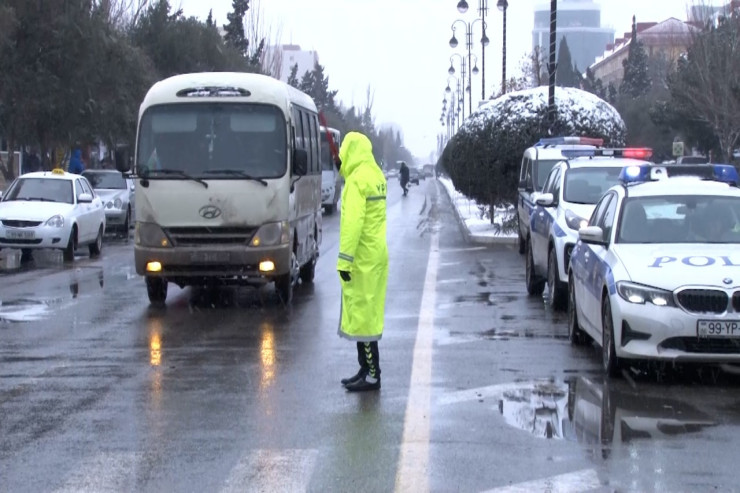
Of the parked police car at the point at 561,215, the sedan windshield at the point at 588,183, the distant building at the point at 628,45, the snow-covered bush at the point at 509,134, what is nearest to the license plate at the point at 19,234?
the parked police car at the point at 561,215

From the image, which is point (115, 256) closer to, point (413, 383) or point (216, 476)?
point (413, 383)

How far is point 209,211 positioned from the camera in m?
14.9

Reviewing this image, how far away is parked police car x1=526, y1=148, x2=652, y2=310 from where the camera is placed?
1453 centimetres

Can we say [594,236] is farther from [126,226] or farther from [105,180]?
[105,180]

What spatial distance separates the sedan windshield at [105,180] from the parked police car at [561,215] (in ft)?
57.3

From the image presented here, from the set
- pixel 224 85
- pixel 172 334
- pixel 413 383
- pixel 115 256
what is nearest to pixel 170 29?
pixel 115 256

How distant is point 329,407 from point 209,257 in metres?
6.11

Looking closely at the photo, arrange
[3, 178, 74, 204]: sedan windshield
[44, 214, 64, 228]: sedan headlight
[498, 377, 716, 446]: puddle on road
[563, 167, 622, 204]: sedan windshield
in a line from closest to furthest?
1. [498, 377, 716, 446]: puddle on road
2. [563, 167, 622, 204]: sedan windshield
3. [44, 214, 64, 228]: sedan headlight
4. [3, 178, 74, 204]: sedan windshield

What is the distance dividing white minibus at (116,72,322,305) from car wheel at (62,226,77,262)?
7.83 metres

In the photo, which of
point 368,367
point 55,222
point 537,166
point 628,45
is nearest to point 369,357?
point 368,367

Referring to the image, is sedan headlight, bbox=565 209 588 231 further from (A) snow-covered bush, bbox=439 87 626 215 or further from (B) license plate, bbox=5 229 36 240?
(A) snow-covered bush, bbox=439 87 626 215

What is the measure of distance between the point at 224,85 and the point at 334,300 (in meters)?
3.11

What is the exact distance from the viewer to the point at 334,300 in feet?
53.1

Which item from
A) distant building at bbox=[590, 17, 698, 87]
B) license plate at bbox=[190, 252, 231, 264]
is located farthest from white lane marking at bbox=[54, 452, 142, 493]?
distant building at bbox=[590, 17, 698, 87]
